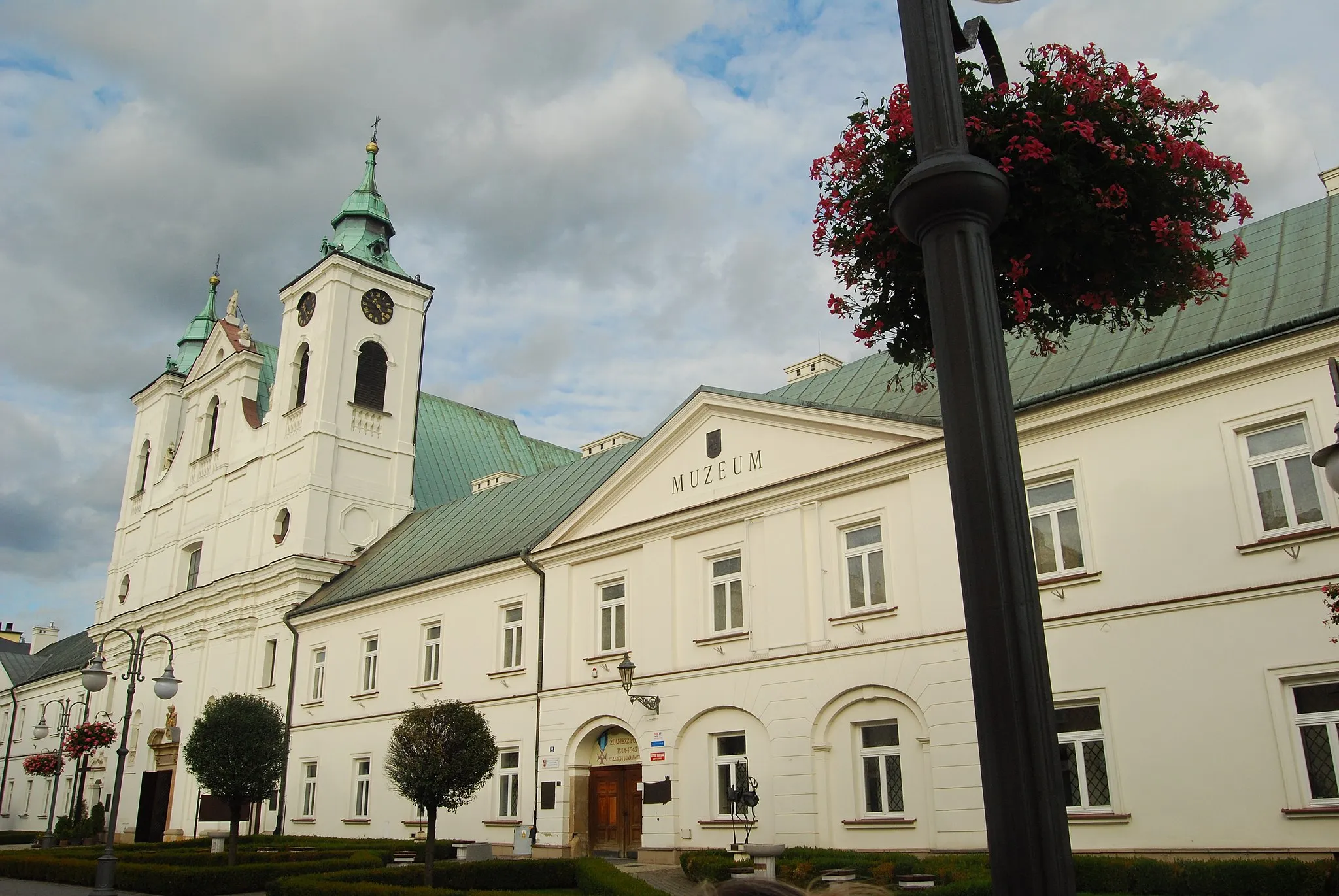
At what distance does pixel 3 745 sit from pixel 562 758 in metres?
54.5

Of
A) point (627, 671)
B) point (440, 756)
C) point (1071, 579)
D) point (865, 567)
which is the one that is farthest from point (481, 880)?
point (1071, 579)

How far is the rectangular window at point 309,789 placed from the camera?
3388 centimetres

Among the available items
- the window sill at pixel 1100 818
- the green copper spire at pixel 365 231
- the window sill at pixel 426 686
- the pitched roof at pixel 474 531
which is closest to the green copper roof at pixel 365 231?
the green copper spire at pixel 365 231

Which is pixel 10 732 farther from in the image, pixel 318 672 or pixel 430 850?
pixel 430 850

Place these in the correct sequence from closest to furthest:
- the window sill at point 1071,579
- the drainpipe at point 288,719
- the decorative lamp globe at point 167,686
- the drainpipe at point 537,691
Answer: the window sill at point 1071,579, the decorative lamp globe at point 167,686, the drainpipe at point 537,691, the drainpipe at point 288,719

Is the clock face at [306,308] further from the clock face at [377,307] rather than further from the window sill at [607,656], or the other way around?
the window sill at [607,656]

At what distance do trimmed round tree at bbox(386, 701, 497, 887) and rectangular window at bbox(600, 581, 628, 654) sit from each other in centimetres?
422

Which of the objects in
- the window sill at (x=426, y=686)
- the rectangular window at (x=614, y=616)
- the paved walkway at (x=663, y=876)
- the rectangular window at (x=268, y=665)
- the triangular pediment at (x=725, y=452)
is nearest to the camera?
the paved walkway at (x=663, y=876)

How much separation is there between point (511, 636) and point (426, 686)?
3613mm

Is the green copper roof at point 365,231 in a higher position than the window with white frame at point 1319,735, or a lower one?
higher

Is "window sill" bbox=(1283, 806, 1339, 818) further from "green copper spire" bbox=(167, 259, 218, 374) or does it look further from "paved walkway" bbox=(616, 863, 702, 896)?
"green copper spire" bbox=(167, 259, 218, 374)

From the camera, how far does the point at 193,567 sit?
45.7 m

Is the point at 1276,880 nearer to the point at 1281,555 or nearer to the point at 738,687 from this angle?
the point at 1281,555

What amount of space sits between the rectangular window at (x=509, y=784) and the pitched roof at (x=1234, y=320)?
43.5ft
